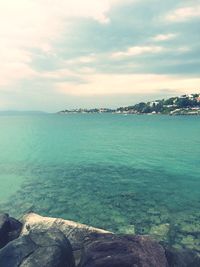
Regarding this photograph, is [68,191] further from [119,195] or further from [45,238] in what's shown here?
[45,238]

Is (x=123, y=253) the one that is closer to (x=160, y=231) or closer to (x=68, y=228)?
(x=68, y=228)

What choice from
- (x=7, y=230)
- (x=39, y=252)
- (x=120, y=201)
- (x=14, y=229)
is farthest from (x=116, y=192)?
(x=39, y=252)

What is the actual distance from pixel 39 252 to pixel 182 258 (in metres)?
8.62

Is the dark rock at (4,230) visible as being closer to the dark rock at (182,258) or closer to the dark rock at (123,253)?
the dark rock at (123,253)

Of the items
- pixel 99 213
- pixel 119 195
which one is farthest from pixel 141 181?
pixel 99 213

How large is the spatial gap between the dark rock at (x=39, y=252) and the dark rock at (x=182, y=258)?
5838 mm

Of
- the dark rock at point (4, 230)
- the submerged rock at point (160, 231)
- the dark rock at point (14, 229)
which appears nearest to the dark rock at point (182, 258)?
the submerged rock at point (160, 231)

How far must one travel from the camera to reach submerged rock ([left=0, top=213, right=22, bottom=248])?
2053 centimetres

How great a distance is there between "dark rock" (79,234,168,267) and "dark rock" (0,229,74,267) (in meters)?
1.19

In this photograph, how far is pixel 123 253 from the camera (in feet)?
53.9

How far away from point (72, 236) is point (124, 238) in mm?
4288

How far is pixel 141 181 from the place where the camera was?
43.5 meters

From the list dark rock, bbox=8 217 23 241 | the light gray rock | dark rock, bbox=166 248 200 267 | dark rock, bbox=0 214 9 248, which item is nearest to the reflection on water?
dark rock, bbox=166 248 200 267

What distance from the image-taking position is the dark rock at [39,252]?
16.2m
